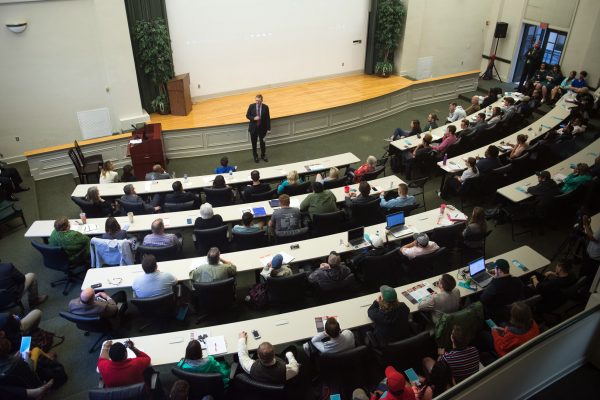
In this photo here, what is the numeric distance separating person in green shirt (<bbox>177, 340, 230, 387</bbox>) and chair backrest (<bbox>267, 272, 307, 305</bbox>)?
1.41 m

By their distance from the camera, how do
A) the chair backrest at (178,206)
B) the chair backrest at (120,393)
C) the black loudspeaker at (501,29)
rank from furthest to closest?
the black loudspeaker at (501,29), the chair backrest at (178,206), the chair backrest at (120,393)

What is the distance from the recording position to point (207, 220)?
6.94m

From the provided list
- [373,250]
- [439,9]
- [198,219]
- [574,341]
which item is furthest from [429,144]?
[439,9]

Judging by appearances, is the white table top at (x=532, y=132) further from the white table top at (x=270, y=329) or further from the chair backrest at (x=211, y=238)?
the chair backrest at (x=211, y=238)

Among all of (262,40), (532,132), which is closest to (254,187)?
(262,40)

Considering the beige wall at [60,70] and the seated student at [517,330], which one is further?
the beige wall at [60,70]

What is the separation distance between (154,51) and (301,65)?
186 inches

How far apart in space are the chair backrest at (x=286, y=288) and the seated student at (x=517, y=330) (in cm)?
236

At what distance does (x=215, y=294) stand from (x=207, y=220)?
150 centimetres

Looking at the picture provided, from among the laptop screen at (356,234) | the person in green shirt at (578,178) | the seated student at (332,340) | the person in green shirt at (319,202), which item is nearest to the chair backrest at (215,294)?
the seated student at (332,340)

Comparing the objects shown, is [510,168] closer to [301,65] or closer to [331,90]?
[331,90]

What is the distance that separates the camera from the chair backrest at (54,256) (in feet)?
21.1

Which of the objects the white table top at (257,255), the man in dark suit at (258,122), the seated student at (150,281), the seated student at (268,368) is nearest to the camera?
the seated student at (268,368)

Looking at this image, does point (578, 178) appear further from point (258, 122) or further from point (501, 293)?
point (258, 122)
